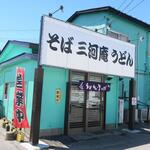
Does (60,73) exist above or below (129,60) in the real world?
below

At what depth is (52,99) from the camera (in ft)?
37.2

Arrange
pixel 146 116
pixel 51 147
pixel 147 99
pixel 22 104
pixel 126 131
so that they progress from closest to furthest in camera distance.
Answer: pixel 51 147
pixel 22 104
pixel 126 131
pixel 146 116
pixel 147 99

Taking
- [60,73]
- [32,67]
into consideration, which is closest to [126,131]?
[60,73]

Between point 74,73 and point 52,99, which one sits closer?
point 52,99

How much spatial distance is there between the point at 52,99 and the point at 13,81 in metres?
3.77

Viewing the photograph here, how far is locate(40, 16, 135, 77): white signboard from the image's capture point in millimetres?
10125

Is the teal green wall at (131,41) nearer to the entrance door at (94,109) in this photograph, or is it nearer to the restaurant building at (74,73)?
the restaurant building at (74,73)

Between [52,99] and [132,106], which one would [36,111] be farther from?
[132,106]

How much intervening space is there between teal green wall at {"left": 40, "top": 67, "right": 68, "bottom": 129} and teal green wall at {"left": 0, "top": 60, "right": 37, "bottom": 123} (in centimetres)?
62

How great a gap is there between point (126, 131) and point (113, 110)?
4.06 feet

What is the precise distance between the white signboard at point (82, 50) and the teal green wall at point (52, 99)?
2.91ft

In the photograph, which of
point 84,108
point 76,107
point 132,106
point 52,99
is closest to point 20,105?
point 52,99

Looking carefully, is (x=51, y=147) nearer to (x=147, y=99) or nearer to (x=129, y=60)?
(x=129, y=60)

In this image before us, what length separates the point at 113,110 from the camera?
1398 cm
